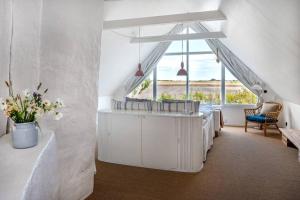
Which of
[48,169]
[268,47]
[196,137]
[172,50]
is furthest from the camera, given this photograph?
[172,50]

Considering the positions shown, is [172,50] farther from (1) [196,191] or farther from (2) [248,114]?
(1) [196,191]

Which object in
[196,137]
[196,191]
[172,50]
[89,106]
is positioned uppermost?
[172,50]

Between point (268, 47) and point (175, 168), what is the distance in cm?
257

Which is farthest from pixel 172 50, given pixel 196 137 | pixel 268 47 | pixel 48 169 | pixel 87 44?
pixel 48 169

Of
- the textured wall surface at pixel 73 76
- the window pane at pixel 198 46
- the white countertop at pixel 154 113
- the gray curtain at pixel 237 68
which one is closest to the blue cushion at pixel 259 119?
the gray curtain at pixel 237 68

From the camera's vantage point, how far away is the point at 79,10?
8.20ft

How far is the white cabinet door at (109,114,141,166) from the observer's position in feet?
12.9

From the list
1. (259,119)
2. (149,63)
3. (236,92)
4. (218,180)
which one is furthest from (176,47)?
(218,180)

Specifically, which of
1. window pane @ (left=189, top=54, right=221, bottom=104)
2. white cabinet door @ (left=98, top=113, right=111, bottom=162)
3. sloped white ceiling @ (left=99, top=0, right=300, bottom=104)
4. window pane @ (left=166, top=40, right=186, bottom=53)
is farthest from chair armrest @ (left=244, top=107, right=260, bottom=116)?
white cabinet door @ (left=98, top=113, right=111, bottom=162)

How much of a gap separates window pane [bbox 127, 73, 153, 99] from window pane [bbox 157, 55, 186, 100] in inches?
12.4

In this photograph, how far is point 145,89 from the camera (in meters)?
9.01

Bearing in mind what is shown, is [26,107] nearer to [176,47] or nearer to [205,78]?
[205,78]

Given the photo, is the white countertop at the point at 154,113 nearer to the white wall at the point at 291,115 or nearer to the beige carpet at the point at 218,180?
the beige carpet at the point at 218,180

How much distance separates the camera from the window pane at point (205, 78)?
26.5ft
